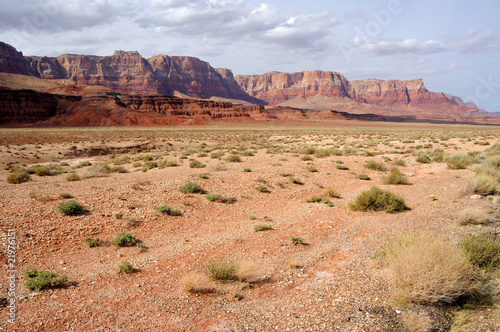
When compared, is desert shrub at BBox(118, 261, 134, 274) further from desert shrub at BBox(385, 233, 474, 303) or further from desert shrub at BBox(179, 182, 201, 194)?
desert shrub at BBox(179, 182, 201, 194)

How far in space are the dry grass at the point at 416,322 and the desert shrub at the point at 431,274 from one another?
0.36 meters

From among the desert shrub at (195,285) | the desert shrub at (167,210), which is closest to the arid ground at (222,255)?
the desert shrub at (195,285)

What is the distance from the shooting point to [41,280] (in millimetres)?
5148

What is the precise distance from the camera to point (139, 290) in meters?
5.25

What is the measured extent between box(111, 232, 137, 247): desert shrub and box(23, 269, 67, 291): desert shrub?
1.86 m

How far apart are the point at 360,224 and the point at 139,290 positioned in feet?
20.8

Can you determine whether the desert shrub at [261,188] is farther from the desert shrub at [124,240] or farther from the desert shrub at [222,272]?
the desert shrub at [222,272]

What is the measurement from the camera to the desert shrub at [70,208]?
8.51 metres

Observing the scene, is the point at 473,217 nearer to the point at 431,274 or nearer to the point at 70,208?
the point at 431,274

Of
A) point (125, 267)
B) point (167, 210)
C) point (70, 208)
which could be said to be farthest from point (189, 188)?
point (125, 267)

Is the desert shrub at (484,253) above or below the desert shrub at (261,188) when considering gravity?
above

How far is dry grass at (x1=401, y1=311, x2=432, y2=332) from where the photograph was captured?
401cm

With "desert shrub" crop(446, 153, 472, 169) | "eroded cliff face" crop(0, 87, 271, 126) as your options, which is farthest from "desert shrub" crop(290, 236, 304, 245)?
"eroded cliff face" crop(0, 87, 271, 126)

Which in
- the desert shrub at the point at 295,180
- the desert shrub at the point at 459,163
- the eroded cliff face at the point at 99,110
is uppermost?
the eroded cliff face at the point at 99,110
